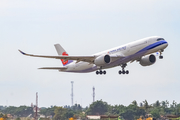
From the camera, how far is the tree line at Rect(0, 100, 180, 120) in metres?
99.7

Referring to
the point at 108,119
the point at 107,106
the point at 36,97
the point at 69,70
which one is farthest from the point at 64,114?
the point at 107,106

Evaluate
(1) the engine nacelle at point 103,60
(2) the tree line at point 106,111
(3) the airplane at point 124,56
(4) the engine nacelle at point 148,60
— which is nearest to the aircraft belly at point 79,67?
(3) the airplane at point 124,56

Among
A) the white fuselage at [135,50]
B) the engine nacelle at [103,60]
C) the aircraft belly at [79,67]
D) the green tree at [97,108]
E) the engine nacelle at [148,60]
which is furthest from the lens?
the green tree at [97,108]

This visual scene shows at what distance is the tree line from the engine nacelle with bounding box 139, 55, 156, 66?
3184 centimetres

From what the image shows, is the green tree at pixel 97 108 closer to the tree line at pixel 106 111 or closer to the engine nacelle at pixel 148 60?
the tree line at pixel 106 111

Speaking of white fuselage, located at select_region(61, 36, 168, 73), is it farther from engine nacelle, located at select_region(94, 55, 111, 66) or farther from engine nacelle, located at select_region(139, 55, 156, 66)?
engine nacelle, located at select_region(139, 55, 156, 66)

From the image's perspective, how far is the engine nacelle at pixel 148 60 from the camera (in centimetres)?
6581

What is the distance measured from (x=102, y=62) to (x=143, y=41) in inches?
272

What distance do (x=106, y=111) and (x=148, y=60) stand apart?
2474 inches

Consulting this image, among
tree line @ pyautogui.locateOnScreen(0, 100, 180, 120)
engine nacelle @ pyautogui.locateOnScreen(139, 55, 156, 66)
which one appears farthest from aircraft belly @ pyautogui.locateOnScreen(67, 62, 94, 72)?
tree line @ pyautogui.locateOnScreen(0, 100, 180, 120)

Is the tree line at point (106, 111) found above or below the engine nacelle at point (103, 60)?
below

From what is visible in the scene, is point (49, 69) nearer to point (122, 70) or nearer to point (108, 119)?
point (122, 70)

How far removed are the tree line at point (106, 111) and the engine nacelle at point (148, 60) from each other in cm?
3184

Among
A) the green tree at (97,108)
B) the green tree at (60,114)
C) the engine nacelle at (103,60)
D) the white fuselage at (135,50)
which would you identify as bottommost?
the green tree at (60,114)
